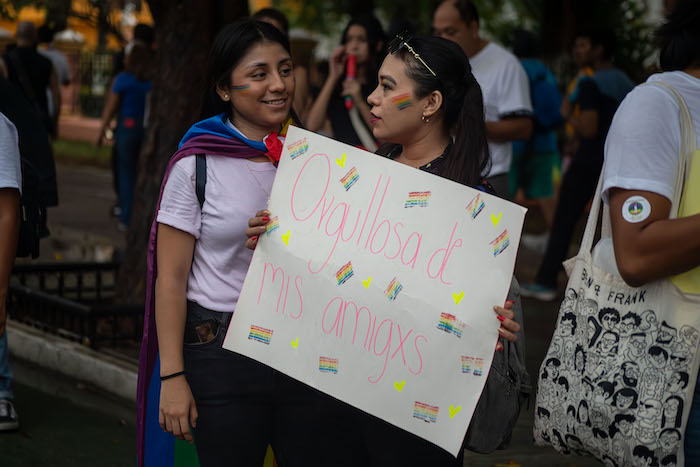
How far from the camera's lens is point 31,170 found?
15.2 ft

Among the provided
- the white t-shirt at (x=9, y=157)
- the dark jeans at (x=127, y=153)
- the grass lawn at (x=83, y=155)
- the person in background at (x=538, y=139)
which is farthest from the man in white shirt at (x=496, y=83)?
the grass lawn at (x=83, y=155)

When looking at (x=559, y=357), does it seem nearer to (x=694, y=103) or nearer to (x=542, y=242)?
(x=694, y=103)

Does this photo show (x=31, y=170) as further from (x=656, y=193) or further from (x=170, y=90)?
(x=656, y=193)

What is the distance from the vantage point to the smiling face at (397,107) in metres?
2.82

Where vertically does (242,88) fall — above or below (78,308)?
above

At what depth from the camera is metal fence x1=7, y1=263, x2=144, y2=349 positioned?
6.39 metres

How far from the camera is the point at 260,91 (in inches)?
118

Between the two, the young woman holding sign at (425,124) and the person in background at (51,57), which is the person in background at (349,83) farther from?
the person in background at (51,57)

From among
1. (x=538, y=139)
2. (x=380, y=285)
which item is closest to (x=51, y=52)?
(x=538, y=139)

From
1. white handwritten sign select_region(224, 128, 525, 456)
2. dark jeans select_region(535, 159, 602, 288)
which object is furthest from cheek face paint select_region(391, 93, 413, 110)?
dark jeans select_region(535, 159, 602, 288)

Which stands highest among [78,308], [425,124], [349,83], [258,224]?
[349,83]

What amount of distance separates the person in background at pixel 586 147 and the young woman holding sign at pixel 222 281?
512 centimetres

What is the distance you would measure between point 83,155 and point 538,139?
13.9 metres

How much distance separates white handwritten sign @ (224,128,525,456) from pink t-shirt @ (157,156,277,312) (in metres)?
0.16
